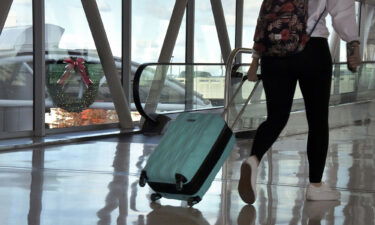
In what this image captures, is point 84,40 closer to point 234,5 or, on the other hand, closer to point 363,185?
point 234,5

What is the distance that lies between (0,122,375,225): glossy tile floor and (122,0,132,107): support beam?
4.41m

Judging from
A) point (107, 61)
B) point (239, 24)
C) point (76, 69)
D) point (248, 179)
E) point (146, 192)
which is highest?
point (239, 24)

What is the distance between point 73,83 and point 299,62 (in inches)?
272

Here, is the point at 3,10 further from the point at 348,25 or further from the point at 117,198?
the point at 348,25

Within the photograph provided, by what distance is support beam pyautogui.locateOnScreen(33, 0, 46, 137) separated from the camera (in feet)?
29.9

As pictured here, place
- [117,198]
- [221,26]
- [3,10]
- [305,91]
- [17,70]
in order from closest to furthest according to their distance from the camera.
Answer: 1. [305,91]
2. [117,198]
3. [3,10]
4. [17,70]
5. [221,26]

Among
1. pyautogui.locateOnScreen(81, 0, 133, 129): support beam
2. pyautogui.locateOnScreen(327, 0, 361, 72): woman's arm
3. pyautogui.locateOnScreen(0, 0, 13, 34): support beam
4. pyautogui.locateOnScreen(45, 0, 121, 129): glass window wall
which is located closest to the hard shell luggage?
pyautogui.locateOnScreen(327, 0, 361, 72): woman's arm

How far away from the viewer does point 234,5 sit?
1517cm

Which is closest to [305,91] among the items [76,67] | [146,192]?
[146,192]

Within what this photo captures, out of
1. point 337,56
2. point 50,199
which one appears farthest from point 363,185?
point 337,56

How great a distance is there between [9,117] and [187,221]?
20.0 ft

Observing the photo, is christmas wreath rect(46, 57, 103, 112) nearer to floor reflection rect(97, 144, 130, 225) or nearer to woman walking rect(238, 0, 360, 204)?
floor reflection rect(97, 144, 130, 225)

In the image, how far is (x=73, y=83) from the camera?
10383 millimetres

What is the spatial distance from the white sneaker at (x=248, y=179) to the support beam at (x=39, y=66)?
225 inches
